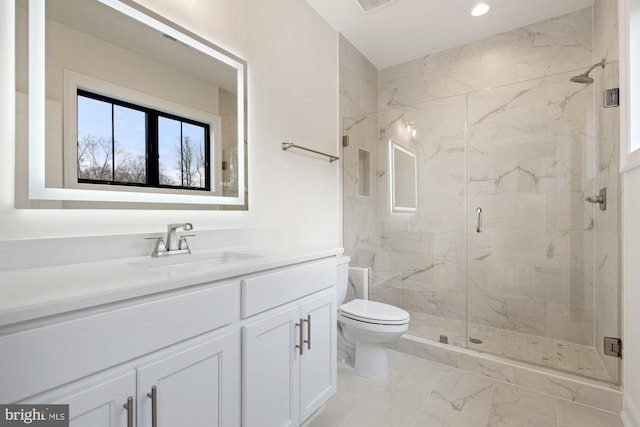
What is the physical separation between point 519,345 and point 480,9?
2.57 meters

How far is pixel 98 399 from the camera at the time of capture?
703 millimetres

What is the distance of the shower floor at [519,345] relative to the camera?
1953mm

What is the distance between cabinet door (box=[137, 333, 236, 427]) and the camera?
0.80 m

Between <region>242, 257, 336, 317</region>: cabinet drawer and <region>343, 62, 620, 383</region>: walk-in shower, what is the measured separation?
1.10m

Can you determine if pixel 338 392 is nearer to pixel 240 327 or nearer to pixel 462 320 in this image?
pixel 240 327

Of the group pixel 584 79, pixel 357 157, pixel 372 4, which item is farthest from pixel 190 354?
pixel 584 79

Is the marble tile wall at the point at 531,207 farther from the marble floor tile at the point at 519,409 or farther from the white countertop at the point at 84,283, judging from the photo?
the white countertop at the point at 84,283

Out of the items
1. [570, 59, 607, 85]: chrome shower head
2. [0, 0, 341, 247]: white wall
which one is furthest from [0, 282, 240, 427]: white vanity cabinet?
[570, 59, 607, 85]: chrome shower head

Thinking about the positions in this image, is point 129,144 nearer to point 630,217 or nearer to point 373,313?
point 373,313

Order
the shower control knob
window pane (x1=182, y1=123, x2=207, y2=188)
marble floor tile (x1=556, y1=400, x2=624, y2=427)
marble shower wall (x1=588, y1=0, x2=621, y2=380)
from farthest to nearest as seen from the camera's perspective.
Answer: the shower control knob → marble shower wall (x1=588, y1=0, x2=621, y2=380) → marble floor tile (x1=556, y1=400, x2=624, y2=427) → window pane (x1=182, y1=123, x2=207, y2=188)

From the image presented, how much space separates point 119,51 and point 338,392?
2109mm

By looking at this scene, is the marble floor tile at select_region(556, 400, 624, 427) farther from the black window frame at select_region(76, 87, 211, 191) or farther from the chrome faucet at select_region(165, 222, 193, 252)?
the black window frame at select_region(76, 87, 211, 191)

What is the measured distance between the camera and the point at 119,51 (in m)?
1.22

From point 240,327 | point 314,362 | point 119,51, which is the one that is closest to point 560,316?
point 314,362
